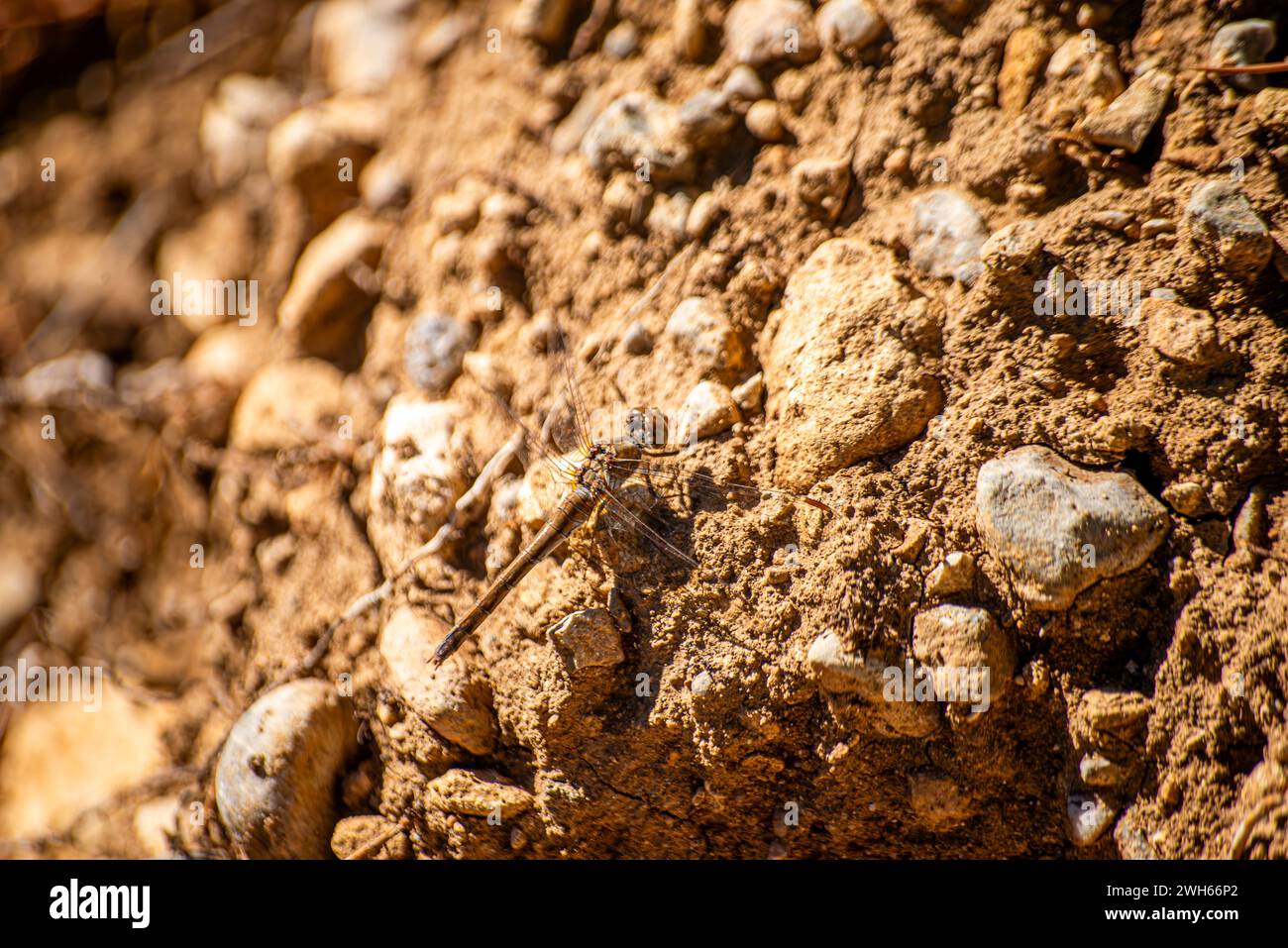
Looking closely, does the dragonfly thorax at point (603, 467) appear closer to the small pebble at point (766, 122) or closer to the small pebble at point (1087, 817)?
the small pebble at point (766, 122)

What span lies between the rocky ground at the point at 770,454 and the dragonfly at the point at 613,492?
4 centimetres

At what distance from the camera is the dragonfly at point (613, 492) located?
7.06ft

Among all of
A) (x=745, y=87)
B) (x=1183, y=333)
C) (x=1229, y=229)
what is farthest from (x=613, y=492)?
(x=1229, y=229)

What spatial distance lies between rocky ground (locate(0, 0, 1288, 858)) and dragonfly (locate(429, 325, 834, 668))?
4 centimetres

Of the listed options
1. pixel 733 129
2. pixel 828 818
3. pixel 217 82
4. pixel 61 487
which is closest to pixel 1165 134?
pixel 733 129

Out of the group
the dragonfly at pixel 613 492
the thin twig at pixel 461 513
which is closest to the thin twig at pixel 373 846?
the dragonfly at pixel 613 492

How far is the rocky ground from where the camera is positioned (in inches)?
72.8

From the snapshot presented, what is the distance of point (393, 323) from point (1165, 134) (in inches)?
97.3

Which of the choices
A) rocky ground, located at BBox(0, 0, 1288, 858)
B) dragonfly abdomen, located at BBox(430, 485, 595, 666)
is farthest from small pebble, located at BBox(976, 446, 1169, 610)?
dragonfly abdomen, located at BBox(430, 485, 595, 666)

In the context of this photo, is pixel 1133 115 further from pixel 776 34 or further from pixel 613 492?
pixel 613 492

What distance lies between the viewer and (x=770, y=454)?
2133mm

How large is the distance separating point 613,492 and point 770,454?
1.48 feet

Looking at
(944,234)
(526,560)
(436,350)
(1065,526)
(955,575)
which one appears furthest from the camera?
(436,350)

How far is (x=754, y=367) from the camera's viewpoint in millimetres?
2256
